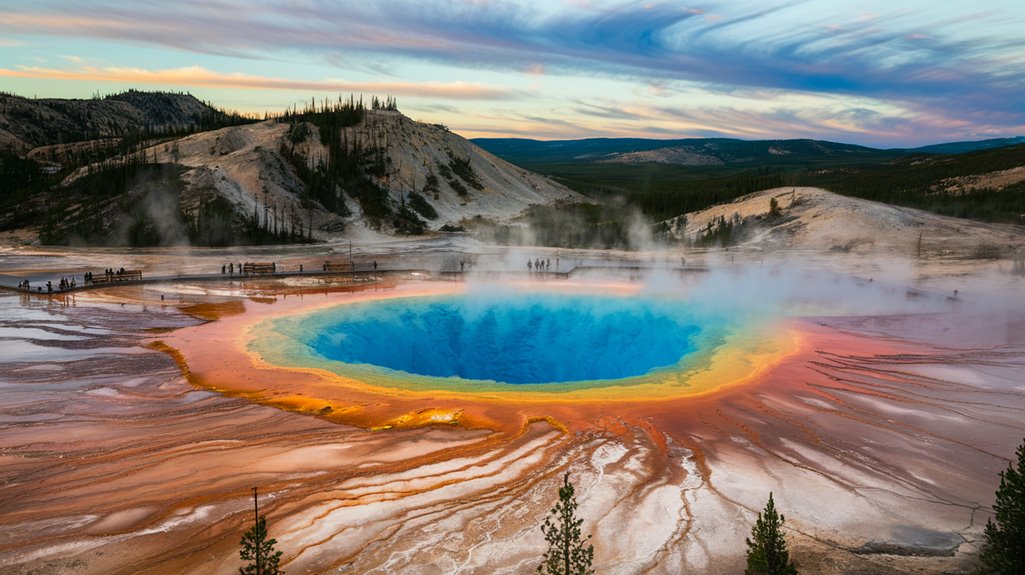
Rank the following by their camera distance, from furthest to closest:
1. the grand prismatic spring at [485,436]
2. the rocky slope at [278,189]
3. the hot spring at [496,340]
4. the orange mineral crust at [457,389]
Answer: the rocky slope at [278,189], the hot spring at [496,340], the orange mineral crust at [457,389], the grand prismatic spring at [485,436]

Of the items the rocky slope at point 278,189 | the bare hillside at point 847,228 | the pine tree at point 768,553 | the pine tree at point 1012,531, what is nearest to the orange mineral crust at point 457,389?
the pine tree at point 768,553

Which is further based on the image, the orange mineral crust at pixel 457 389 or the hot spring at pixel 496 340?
the hot spring at pixel 496 340

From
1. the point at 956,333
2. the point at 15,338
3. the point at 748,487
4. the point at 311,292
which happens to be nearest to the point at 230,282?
the point at 311,292

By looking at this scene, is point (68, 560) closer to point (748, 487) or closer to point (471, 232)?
point (748, 487)

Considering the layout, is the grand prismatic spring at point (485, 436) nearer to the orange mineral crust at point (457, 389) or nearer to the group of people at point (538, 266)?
the orange mineral crust at point (457, 389)

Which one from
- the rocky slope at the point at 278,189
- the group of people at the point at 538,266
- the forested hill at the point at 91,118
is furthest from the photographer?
the forested hill at the point at 91,118

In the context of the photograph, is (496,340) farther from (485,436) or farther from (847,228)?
(847,228)

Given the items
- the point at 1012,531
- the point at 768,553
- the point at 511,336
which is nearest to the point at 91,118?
the point at 511,336
